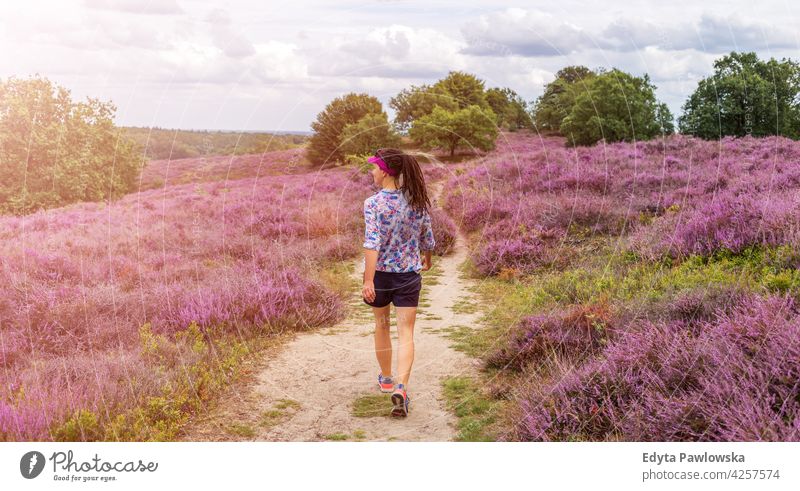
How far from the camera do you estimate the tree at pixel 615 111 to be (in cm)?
1430

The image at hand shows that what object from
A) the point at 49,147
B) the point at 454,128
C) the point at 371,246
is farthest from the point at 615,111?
the point at 49,147

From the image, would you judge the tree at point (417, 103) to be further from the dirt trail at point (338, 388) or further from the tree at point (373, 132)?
the dirt trail at point (338, 388)

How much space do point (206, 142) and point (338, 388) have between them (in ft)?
17.9

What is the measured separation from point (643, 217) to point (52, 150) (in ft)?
62.6

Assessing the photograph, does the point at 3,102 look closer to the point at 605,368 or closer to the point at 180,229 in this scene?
the point at 180,229

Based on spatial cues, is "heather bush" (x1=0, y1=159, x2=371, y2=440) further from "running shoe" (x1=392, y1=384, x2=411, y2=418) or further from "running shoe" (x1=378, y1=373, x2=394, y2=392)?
"running shoe" (x1=392, y1=384, x2=411, y2=418)

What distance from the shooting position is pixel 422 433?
14.8ft

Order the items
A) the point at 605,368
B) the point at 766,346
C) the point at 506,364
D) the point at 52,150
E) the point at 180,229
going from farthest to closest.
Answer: the point at 52,150, the point at 180,229, the point at 506,364, the point at 605,368, the point at 766,346

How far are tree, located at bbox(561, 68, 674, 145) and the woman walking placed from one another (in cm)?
936

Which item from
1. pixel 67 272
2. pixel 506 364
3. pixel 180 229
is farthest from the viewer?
pixel 180 229
